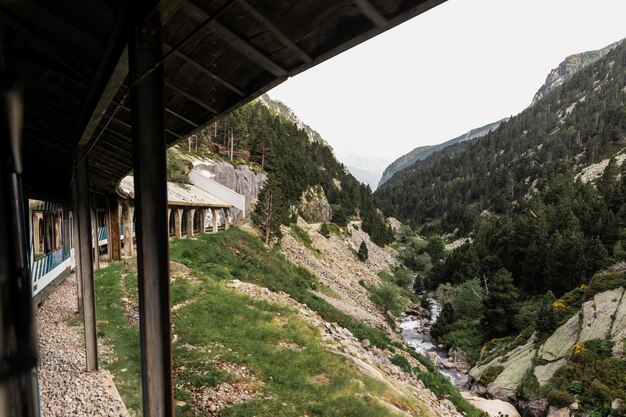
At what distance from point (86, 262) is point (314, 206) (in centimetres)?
4787

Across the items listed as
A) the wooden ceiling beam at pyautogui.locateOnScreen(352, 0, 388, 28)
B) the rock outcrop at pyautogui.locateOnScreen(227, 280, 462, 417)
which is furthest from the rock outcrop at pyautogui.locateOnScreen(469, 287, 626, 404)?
the wooden ceiling beam at pyautogui.locateOnScreen(352, 0, 388, 28)

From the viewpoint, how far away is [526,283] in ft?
141

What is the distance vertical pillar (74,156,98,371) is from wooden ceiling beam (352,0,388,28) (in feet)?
26.2

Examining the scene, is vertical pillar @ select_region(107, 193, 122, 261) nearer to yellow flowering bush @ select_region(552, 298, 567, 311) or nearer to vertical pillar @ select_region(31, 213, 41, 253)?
vertical pillar @ select_region(31, 213, 41, 253)

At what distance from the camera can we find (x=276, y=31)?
10.3 feet

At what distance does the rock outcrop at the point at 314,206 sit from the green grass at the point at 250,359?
37.1 m

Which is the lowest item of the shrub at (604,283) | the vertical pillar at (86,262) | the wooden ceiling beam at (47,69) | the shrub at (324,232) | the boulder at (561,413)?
the boulder at (561,413)

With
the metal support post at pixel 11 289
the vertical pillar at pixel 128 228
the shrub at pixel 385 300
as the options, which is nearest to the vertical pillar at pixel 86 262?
the metal support post at pixel 11 289

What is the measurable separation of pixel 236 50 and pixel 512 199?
348 ft

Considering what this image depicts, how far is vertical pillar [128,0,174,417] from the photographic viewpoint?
3.07 meters

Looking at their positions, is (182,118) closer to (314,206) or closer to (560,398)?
(560,398)

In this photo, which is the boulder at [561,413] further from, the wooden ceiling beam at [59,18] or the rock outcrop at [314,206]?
the rock outcrop at [314,206]

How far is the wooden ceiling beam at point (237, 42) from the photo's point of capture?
3.03 m

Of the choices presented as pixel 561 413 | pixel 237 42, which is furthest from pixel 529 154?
pixel 237 42
